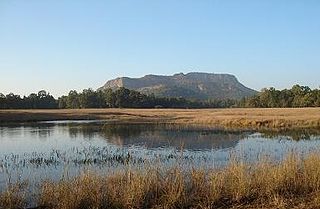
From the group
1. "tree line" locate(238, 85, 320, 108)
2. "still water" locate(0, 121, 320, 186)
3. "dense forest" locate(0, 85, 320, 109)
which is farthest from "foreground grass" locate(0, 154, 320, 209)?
"dense forest" locate(0, 85, 320, 109)

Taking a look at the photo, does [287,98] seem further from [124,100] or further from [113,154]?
[113,154]

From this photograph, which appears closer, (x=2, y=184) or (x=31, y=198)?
(x=31, y=198)

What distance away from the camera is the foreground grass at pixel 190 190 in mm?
12312

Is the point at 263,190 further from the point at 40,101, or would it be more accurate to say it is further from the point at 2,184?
the point at 40,101

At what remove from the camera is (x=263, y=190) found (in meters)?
13.3

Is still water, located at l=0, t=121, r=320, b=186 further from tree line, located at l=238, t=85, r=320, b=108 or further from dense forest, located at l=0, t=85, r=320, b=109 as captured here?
dense forest, located at l=0, t=85, r=320, b=109

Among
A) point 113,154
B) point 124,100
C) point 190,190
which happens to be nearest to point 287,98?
point 124,100

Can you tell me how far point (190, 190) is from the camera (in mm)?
13844

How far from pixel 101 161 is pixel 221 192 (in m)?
12.9

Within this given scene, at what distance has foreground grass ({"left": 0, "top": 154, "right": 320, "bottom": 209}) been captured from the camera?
1231 centimetres

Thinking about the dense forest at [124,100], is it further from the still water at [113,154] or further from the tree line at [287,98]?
the still water at [113,154]

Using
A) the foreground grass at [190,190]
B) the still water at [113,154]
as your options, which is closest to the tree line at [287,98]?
the still water at [113,154]

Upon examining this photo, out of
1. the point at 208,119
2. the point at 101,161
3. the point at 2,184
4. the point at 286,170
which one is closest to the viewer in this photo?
the point at 286,170

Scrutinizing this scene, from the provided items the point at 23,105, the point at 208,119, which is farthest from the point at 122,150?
the point at 23,105
